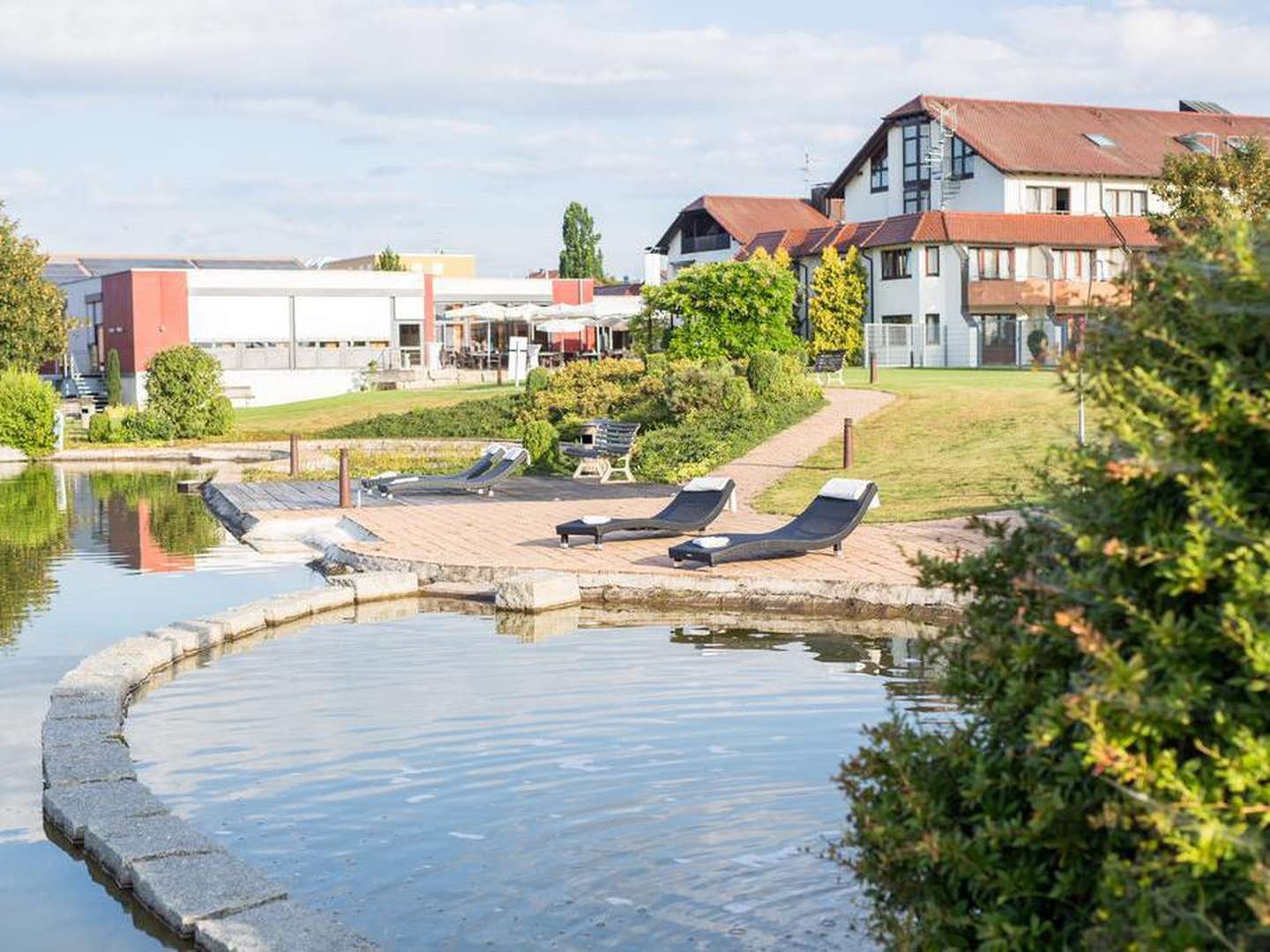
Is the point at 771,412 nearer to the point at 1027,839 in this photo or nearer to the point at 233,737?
the point at 233,737

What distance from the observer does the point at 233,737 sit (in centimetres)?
928

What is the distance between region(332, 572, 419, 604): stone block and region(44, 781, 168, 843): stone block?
6.42 metres

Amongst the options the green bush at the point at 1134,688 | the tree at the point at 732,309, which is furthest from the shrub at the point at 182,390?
the green bush at the point at 1134,688

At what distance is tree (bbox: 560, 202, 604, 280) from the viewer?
9281 centimetres

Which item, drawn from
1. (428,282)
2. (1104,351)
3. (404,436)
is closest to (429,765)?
(1104,351)

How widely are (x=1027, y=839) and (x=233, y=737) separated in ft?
21.4

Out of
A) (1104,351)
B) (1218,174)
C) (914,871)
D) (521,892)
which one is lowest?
(521,892)

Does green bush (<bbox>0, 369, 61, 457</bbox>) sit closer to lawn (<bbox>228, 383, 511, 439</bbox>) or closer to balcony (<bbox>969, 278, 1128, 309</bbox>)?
lawn (<bbox>228, 383, 511, 439</bbox>)

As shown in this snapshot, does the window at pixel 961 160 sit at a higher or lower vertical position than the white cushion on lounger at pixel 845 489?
higher

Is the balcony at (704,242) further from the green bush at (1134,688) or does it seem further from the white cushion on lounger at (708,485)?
the green bush at (1134,688)

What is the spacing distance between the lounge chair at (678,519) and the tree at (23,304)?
1312 inches

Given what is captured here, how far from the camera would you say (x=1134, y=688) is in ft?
10.6

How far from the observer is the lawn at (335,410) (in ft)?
131

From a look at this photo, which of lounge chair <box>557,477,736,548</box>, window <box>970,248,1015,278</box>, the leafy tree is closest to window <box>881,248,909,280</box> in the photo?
window <box>970,248,1015,278</box>
